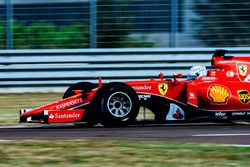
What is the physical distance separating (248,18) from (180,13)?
1538 millimetres

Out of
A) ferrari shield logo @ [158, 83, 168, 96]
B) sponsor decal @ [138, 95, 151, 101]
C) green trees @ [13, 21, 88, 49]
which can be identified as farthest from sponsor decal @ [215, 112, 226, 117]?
green trees @ [13, 21, 88, 49]

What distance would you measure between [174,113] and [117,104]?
36.8 inches

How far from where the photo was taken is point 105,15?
16312mm

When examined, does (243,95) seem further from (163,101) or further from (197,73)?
(163,101)

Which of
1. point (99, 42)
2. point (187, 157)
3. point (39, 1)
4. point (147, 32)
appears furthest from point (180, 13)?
point (187, 157)

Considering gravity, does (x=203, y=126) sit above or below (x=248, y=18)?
below

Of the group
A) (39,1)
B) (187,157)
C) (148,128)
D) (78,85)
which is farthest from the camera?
(39,1)

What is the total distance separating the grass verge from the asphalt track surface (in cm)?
80

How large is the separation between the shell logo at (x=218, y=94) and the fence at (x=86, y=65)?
15.6 ft

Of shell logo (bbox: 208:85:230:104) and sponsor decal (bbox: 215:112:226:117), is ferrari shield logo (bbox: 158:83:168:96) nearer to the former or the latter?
shell logo (bbox: 208:85:230:104)

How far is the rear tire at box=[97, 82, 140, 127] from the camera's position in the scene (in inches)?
428

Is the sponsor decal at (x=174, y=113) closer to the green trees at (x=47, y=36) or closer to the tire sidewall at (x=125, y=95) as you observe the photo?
the tire sidewall at (x=125, y=95)

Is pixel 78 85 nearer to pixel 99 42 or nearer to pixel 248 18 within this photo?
pixel 99 42

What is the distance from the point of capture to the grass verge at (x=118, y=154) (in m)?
7.44
